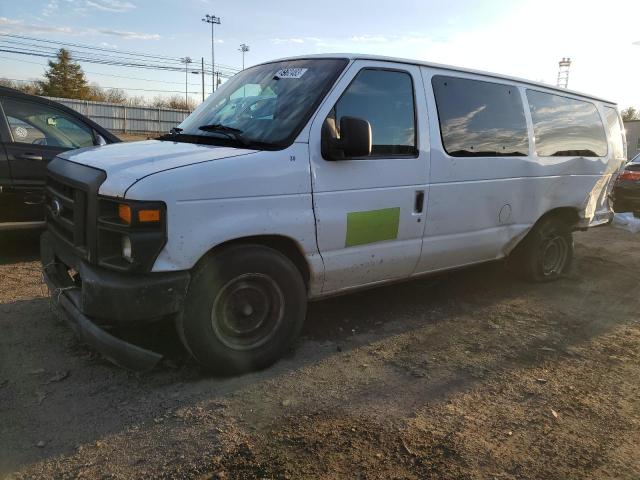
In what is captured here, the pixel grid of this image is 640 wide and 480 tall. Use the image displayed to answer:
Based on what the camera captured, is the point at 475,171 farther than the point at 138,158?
Yes

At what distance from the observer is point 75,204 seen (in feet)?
10.1

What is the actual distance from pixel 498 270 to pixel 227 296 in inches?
163

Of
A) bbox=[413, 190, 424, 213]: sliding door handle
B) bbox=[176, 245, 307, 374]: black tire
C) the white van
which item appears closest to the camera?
the white van

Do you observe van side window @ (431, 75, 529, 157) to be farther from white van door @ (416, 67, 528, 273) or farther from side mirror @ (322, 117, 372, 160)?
side mirror @ (322, 117, 372, 160)

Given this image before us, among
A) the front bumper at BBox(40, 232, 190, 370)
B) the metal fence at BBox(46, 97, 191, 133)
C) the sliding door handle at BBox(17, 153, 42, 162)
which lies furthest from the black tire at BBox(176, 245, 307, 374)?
the metal fence at BBox(46, 97, 191, 133)

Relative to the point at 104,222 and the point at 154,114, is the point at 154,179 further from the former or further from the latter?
the point at 154,114

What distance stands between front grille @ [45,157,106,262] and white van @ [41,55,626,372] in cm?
2

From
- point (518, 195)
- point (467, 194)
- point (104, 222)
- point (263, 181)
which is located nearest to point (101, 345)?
point (104, 222)

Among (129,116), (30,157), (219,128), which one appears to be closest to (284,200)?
(219,128)

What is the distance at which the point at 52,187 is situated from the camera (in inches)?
143

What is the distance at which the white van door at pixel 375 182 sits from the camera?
3.43 metres

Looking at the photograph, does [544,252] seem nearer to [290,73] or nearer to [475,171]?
[475,171]

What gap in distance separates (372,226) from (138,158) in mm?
1660

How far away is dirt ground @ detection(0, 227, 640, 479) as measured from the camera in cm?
249
